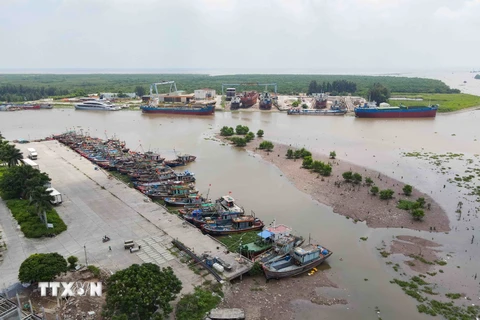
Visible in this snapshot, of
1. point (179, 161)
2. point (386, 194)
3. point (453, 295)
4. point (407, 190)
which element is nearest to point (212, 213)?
point (453, 295)

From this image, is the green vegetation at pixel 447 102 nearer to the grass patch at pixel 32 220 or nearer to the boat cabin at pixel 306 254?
the boat cabin at pixel 306 254

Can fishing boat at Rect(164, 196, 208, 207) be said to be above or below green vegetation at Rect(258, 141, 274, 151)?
below

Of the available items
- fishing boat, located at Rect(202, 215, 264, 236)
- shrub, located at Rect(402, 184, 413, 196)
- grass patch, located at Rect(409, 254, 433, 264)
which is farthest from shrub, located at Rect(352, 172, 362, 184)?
fishing boat, located at Rect(202, 215, 264, 236)

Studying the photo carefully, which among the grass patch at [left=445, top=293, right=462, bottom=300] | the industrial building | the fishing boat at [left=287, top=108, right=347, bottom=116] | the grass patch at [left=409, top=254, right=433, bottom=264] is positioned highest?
the industrial building

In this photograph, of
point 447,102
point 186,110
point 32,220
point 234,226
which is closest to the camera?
point 32,220

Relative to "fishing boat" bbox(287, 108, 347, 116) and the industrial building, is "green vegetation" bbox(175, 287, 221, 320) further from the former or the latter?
the industrial building

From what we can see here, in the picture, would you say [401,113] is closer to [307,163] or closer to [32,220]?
[307,163]

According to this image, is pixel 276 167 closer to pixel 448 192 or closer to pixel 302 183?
pixel 302 183
